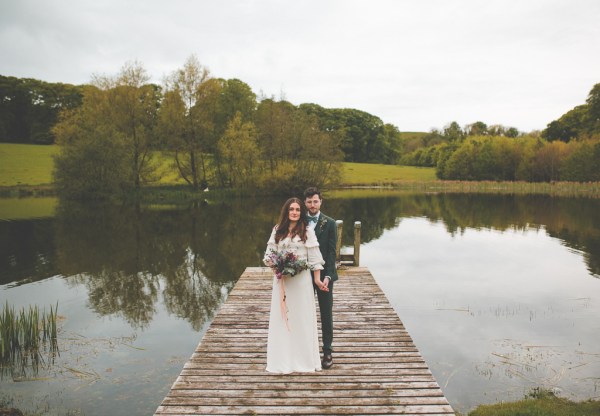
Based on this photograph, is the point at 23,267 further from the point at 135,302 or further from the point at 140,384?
the point at 140,384

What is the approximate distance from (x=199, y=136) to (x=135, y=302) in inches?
1433

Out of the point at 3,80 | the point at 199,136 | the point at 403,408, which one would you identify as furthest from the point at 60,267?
the point at 3,80

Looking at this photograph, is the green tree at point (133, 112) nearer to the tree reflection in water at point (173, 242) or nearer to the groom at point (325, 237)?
the tree reflection in water at point (173, 242)

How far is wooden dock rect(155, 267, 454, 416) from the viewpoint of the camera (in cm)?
486

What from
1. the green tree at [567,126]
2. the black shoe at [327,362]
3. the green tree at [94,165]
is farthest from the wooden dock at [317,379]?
the green tree at [567,126]

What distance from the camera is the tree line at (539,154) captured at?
59.6 meters

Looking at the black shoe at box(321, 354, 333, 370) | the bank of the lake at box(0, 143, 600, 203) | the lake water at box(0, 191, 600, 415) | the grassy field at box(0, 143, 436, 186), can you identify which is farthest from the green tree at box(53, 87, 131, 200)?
the black shoe at box(321, 354, 333, 370)

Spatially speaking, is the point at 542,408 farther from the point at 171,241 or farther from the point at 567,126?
the point at 567,126

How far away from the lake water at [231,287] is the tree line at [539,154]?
36937mm

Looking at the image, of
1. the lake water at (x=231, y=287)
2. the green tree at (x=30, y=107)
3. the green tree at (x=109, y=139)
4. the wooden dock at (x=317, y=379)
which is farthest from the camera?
the green tree at (x=30, y=107)

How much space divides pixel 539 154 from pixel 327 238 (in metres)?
72.5

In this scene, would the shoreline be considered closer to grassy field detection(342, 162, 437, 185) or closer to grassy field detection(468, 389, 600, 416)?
grassy field detection(342, 162, 437, 185)

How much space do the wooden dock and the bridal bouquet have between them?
139 cm

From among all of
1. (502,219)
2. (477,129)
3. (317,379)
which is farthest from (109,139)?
(477,129)
